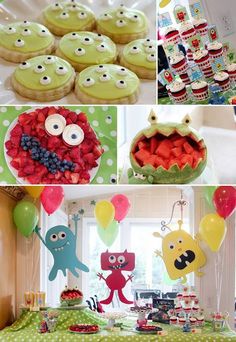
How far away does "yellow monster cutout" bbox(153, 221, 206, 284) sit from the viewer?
3.27 m

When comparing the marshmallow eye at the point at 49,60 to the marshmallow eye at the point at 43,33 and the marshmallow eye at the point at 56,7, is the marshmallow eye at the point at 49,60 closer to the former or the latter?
the marshmallow eye at the point at 43,33

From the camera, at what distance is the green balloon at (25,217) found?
10.6ft

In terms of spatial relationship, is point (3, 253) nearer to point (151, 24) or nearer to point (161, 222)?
point (161, 222)

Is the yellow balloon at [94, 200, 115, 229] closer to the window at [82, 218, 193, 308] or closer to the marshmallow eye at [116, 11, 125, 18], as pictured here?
the window at [82, 218, 193, 308]

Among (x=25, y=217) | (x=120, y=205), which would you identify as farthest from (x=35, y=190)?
(x=120, y=205)

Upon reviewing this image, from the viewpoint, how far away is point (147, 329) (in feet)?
9.75

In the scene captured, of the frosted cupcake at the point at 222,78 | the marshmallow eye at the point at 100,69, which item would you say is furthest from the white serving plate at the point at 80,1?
the frosted cupcake at the point at 222,78

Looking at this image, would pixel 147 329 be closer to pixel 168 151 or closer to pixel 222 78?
pixel 168 151

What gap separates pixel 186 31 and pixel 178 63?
121mm

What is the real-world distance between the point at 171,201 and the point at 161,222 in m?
0.14

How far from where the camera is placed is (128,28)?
7.24ft

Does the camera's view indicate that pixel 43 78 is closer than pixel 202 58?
Yes

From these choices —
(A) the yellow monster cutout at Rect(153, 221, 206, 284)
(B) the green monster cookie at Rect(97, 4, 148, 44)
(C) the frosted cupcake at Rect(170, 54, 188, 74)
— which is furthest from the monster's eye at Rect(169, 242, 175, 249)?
(B) the green monster cookie at Rect(97, 4, 148, 44)

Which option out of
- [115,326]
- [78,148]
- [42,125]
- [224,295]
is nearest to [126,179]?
[78,148]
